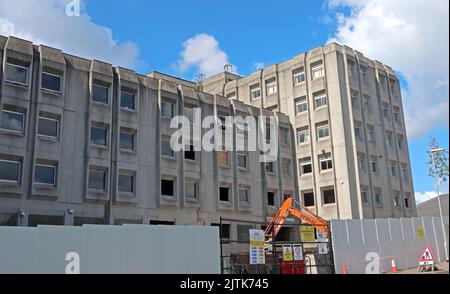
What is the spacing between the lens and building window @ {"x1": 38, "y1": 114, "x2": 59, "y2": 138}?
30266 mm

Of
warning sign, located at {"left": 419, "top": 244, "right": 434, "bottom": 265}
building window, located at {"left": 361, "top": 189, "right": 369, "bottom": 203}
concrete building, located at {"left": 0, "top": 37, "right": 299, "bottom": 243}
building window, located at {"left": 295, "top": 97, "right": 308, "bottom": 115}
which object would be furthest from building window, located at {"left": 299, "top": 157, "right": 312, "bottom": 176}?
warning sign, located at {"left": 419, "top": 244, "right": 434, "bottom": 265}

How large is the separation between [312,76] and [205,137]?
576 inches

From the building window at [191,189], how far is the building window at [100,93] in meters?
8.89

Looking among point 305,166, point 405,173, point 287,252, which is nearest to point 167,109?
point 305,166

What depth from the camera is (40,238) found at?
1842cm

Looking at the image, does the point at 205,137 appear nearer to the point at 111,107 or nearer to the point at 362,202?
the point at 111,107

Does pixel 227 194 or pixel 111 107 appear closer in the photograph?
pixel 111 107

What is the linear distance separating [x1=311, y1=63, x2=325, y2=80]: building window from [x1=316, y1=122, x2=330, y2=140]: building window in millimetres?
4851

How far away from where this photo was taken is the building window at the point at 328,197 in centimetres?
4400

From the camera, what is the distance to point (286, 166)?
45.9 metres

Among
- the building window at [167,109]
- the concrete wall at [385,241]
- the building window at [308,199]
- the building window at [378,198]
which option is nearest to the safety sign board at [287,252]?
the concrete wall at [385,241]

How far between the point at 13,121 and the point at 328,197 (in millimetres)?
28085
